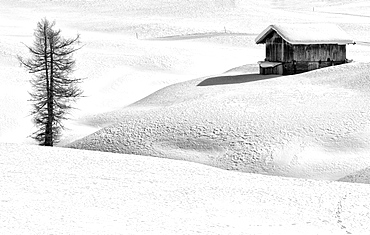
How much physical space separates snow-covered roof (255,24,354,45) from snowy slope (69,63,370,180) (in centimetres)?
668

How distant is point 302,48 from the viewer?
172ft

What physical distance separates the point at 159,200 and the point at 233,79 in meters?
31.5

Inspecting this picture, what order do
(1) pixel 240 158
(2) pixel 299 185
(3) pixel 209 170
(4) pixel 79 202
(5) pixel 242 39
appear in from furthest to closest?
(5) pixel 242 39
(1) pixel 240 158
(3) pixel 209 170
(2) pixel 299 185
(4) pixel 79 202

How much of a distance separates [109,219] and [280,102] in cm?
2235

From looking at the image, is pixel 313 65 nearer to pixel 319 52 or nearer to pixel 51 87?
pixel 319 52

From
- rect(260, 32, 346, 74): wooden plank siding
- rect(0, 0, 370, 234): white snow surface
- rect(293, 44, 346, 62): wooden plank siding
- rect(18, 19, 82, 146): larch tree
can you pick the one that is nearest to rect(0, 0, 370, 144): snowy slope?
rect(0, 0, 370, 234): white snow surface

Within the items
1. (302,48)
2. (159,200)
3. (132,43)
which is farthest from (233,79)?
(132,43)

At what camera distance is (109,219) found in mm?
19766

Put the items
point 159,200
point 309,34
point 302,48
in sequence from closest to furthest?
point 159,200 < point 302,48 < point 309,34

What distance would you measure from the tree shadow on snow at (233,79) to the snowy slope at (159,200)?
22.2 m

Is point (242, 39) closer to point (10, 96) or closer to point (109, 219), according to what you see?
point (10, 96)

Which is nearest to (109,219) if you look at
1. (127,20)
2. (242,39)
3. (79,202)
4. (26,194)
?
(79,202)

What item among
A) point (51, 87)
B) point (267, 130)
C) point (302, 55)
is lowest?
point (267, 130)

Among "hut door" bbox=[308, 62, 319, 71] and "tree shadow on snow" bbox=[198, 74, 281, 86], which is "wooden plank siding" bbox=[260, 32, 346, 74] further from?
"tree shadow on snow" bbox=[198, 74, 281, 86]
